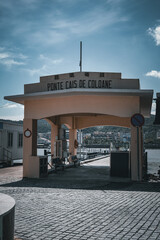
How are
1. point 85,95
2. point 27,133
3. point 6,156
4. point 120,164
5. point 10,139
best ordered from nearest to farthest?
point 85,95, point 120,164, point 27,133, point 6,156, point 10,139

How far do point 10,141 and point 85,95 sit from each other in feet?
33.6

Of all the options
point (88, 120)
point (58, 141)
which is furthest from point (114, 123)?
point (58, 141)

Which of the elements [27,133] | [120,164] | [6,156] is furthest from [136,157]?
[6,156]

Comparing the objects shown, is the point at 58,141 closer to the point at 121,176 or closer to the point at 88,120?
the point at 88,120

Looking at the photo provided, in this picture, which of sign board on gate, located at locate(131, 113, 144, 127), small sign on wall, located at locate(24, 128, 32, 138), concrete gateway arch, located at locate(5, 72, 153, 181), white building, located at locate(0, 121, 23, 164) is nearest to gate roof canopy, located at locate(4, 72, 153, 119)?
concrete gateway arch, located at locate(5, 72, 153, 181)

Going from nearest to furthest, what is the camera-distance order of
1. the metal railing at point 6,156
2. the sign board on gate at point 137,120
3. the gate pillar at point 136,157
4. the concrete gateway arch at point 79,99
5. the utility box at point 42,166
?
the sign board on gate at point 137,120, the gate pillar at point 136,157, the concrete gateway arch at point 79,99, the utility box at point 42,166, the metal railing at point 6,156

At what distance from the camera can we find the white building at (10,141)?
748 inches

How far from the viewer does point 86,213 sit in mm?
5949

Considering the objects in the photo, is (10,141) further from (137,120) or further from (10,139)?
(137,120)

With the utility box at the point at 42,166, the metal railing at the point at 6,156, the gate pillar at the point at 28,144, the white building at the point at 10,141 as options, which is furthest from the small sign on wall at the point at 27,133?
the metal railing at the point at 6,156

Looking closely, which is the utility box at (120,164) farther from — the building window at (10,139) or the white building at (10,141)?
the building window at (10,139)

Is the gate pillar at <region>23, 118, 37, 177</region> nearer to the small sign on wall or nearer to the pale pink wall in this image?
the small sign on wall

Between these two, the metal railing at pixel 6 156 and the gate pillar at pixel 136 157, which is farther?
the metal railing at pixel 6 156

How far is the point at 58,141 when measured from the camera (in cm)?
1914
